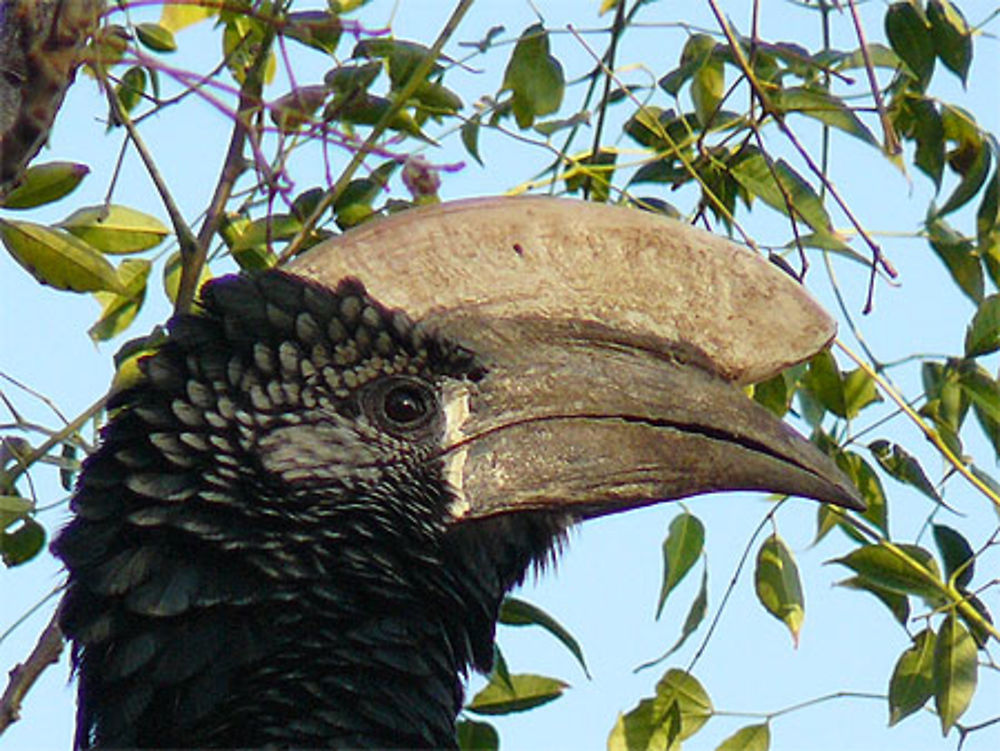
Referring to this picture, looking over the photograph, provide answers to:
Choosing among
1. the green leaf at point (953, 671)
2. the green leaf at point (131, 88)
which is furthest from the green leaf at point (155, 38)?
the green leaf at point (953, 671)

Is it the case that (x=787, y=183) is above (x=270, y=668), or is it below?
above

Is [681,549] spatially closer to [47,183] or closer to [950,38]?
[950,38]

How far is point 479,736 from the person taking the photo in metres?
3.58

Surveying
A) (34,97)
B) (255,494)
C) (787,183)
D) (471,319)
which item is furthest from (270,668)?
(787,183)

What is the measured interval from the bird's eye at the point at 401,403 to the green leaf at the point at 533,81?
0.53 metres

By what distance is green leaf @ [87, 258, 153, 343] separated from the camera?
11.2ft

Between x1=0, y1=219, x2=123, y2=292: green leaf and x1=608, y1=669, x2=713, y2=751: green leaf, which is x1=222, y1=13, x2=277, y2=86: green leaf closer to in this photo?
x1=0, y1=219, x2=123, y2=292: green leaf

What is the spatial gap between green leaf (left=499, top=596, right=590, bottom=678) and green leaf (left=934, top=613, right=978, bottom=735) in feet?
1.71

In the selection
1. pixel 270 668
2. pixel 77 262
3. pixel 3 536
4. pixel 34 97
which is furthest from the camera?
pixel 3 536

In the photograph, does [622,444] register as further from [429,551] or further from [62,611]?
[62,611]

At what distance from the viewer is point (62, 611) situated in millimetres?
2922

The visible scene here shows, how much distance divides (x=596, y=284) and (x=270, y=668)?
0.59 meters

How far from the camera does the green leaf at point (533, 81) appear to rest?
334 cm

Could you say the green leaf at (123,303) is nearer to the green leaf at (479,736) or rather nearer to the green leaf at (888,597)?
the green leaf at (479,736)
